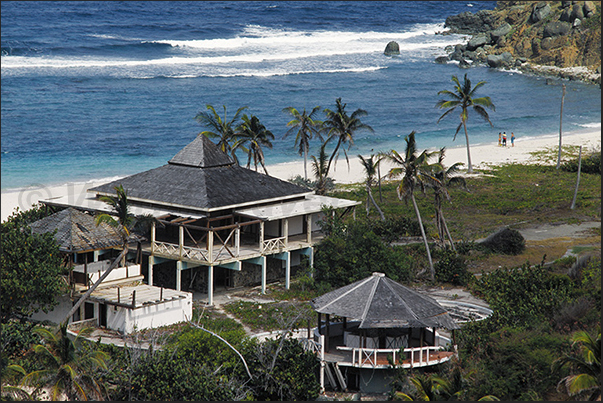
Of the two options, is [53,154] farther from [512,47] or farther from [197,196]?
[512,47]

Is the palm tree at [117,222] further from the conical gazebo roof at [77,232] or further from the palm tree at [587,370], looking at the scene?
the palm tree at [587,370]

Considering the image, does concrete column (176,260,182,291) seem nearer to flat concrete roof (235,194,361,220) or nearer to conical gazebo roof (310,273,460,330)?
flat concrete roof (235,194,361,220)

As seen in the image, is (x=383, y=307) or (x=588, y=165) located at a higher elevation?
(x=588, y=165)

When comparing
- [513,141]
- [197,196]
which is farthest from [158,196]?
[513,141]

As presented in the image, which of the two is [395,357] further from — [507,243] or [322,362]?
[507,243]

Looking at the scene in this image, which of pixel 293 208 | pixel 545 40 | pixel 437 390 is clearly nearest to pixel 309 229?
pixel 293 208

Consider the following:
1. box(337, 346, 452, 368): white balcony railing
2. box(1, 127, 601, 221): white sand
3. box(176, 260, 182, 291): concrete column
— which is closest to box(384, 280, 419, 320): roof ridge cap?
box(337, 346, 452, 368): white balcony railing
